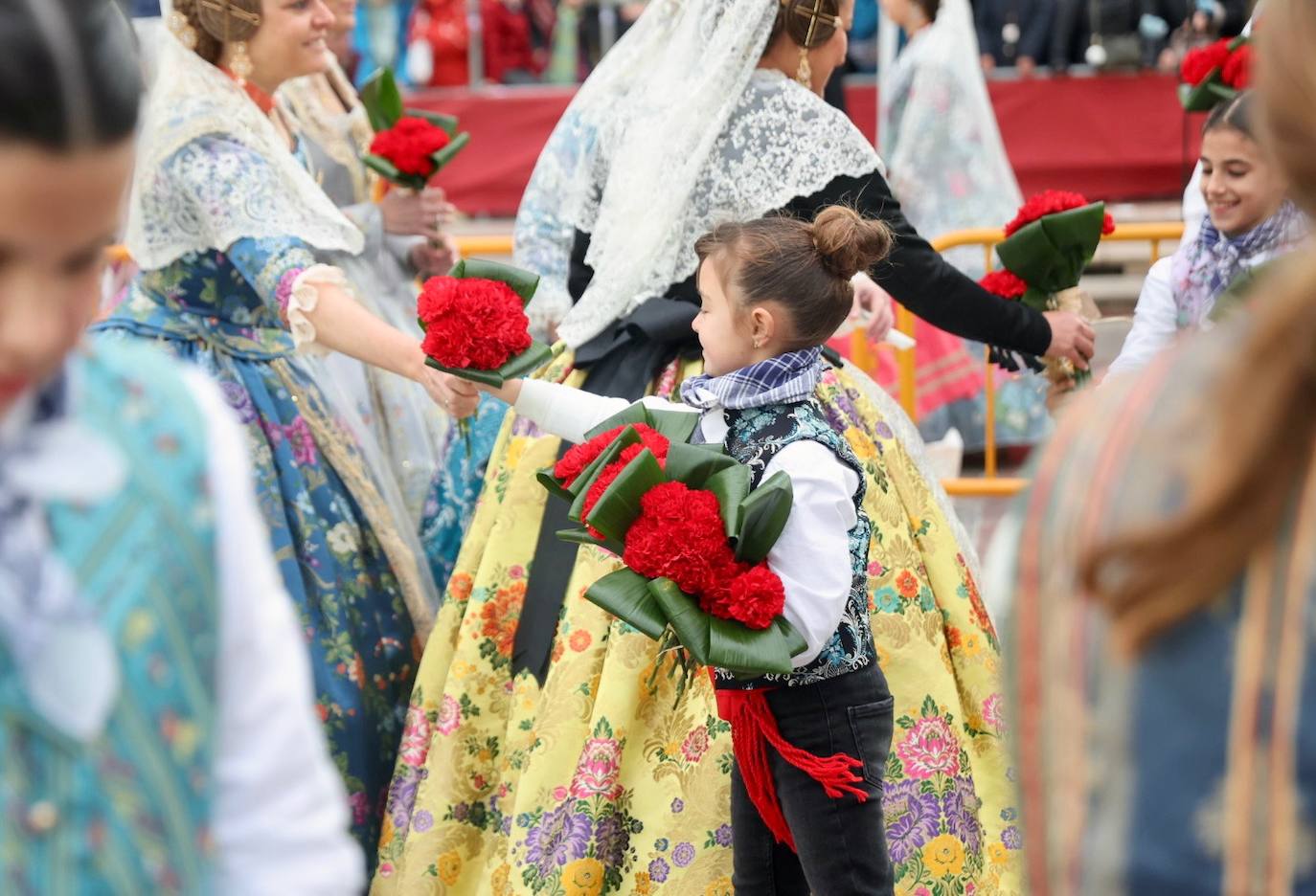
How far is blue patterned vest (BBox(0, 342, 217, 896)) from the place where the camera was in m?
1.15

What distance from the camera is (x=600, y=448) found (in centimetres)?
241

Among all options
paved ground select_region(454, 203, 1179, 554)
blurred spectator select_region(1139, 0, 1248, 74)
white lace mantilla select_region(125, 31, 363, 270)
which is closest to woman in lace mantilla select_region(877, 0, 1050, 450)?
paved ground select_region(454, 203, 1179, 554)

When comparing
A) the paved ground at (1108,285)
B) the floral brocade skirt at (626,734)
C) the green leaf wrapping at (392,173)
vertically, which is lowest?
the paved ground at (1108,285)

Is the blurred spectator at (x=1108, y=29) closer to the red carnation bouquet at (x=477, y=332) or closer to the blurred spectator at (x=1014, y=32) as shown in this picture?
the blurred spectator at (x=1014, y=32)

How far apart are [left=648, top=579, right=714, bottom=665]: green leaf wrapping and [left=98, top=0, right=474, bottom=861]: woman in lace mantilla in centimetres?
86

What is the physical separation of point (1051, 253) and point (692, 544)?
4.70ft

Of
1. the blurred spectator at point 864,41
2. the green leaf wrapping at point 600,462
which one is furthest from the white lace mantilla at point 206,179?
the blurred spectator at point 864,41

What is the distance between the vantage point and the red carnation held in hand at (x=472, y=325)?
2648 millimetres

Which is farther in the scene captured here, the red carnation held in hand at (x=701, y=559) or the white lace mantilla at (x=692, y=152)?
the white lace mantilla at (x=692, y=152)

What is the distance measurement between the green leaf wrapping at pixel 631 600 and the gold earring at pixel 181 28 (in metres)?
1.49

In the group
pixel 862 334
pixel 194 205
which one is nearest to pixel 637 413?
pixel 194 205

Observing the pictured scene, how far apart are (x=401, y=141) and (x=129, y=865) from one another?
9.51ft

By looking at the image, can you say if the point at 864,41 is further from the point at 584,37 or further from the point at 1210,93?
the point at 1210,93

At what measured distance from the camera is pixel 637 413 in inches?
100
